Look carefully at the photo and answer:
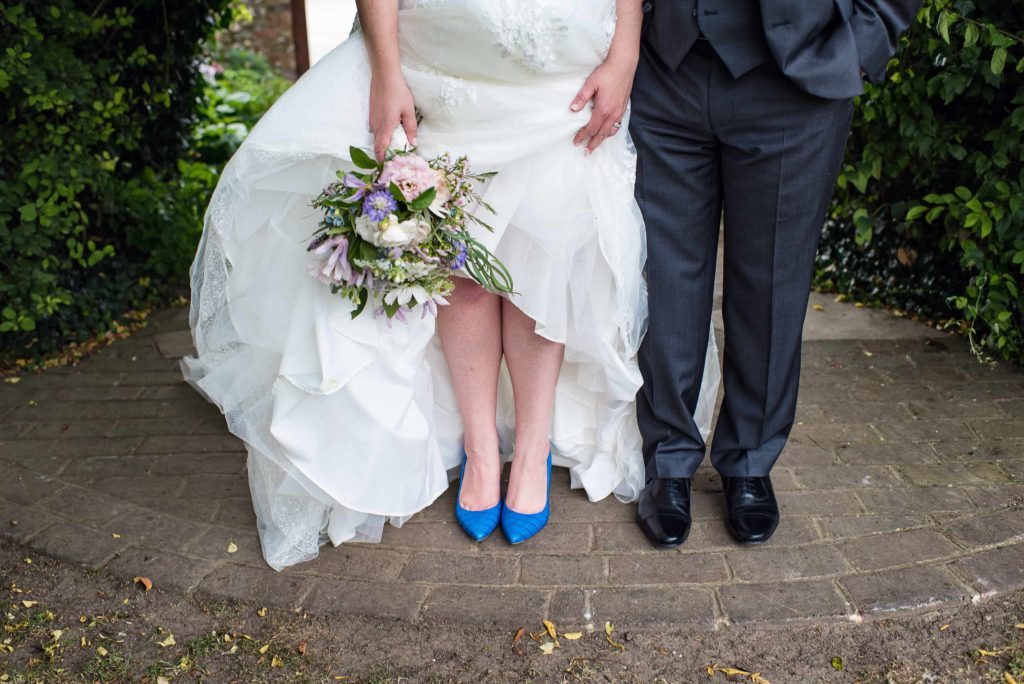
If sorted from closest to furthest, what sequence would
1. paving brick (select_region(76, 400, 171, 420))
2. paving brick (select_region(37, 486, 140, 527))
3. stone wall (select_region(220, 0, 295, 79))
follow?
paving brick (select_region(37, 486, 140, 527)) < paving brick (select_region(76, 400, 171, 420)) < stone wall (select_region(220, 0, 295, 79))

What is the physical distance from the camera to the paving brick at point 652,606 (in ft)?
7.77

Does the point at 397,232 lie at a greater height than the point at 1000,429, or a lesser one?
greater

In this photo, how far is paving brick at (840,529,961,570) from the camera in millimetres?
2527

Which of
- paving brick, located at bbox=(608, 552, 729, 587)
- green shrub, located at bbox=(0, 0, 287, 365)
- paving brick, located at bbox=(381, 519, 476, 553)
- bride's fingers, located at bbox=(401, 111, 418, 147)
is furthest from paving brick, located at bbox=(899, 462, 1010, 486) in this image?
green shrub, located at bbox=(0, 0, 287, 365)

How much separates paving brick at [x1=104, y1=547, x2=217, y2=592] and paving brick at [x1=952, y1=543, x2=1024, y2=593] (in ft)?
6.56

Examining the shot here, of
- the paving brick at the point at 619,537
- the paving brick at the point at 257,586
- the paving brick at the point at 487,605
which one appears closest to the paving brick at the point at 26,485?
the paving brick at the point at 257,586

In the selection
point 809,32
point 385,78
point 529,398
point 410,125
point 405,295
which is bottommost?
point 529,398

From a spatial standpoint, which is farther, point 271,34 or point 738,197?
point 271,34

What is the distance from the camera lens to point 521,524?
268 centimetres

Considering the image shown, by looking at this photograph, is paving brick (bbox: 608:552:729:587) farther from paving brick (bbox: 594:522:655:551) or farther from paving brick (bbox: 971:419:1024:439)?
paving brick (bbox: 971:419:1024:439)

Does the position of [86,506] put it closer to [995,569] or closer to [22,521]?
[22,521]

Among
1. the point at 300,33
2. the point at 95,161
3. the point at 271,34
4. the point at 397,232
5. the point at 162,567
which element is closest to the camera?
the point at 397,232

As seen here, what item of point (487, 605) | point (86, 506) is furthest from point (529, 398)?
point (86, 506)

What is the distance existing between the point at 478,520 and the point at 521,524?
128 mm
